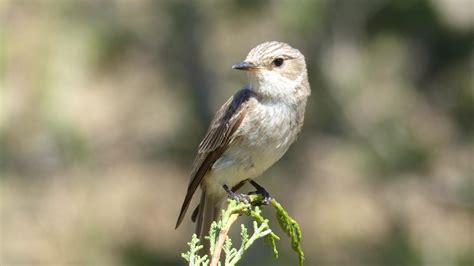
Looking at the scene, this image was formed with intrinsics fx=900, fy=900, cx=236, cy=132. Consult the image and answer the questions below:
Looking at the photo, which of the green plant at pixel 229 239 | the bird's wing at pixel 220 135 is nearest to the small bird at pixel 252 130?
the bird's wing at pixel 220 135

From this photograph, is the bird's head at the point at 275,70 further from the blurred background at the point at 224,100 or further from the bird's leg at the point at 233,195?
the blurred background at the point at 224,100

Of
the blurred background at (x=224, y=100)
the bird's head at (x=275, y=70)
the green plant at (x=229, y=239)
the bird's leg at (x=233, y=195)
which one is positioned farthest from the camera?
the blurred background at (x=224, y=100)

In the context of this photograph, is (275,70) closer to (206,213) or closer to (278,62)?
(278,62)

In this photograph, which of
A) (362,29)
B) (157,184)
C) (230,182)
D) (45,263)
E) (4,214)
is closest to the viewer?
(230,182)

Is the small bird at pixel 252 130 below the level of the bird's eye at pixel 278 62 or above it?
below

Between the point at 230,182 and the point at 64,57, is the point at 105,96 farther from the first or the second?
the point at 230,182

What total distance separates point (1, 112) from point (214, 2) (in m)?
2.34

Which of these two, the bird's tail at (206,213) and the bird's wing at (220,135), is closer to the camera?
the bird's wing at (220,135)

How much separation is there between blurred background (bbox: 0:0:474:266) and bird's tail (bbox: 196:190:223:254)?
2593 millimetres

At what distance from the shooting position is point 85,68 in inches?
280

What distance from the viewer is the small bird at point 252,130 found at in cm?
446

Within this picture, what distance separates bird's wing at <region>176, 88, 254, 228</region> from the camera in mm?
4551

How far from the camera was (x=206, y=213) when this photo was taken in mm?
4723

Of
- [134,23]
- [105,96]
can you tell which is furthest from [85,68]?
[105,96]
